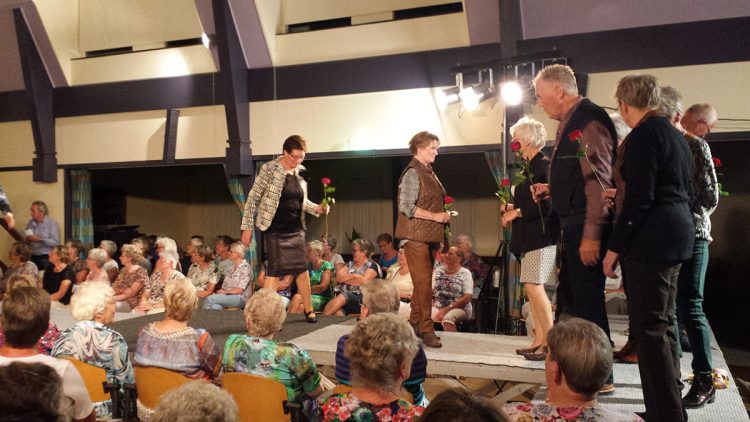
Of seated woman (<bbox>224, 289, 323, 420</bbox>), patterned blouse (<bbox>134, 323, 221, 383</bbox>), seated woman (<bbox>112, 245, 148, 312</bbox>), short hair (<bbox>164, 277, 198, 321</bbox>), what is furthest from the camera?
seated woman (<bbox>112, 245, 148, 312</bbox>)

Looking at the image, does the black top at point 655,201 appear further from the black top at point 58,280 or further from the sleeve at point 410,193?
the black top at point 58,280

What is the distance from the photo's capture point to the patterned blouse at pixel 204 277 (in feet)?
24.4

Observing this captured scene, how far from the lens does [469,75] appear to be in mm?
7273

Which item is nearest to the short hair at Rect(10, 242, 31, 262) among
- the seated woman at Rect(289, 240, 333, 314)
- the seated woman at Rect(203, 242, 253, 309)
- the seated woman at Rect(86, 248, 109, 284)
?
the seated woman at Rect(86, 248, 109, 284)

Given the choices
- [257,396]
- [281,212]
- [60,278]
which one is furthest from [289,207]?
[60,278]

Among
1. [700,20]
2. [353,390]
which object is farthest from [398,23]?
[353,390]

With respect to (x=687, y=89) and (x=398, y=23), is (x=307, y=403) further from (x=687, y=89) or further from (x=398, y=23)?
(x=398, y=23)

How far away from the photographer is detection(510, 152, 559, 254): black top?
3523 mm

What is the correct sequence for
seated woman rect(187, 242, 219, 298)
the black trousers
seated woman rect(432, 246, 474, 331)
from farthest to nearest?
seated woman rect(187, 242, 219, 298) < seated woman rect(432, 246, 474, 331) < the black trousers

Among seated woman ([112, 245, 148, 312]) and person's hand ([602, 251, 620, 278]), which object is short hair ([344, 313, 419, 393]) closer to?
person's hand ([602, 251, 620, 278])

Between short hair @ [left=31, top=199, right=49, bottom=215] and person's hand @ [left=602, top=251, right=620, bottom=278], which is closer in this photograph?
person's hand @ [left=602, top=251, right=620, bottom=278]

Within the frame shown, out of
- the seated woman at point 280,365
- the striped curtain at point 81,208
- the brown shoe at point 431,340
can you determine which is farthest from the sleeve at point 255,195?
the striped curtain at point 81,208

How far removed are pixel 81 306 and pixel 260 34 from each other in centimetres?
575

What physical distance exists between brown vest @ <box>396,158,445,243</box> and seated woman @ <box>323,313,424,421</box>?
1.95 m
